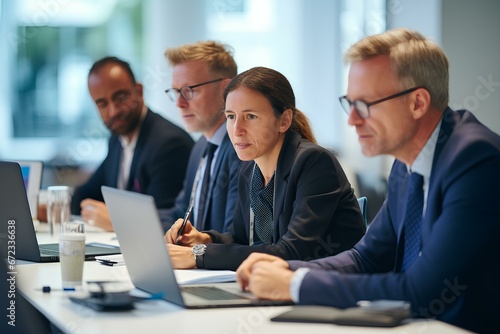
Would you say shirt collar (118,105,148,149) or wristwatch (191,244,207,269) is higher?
shirt collar (118,105,148,149)

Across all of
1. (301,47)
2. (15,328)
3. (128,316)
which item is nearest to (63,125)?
(301,47)

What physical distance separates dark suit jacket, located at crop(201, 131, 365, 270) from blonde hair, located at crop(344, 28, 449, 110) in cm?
63

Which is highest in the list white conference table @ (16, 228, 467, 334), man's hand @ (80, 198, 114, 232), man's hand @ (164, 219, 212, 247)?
white conference table @ (16, 228, 467, 334)

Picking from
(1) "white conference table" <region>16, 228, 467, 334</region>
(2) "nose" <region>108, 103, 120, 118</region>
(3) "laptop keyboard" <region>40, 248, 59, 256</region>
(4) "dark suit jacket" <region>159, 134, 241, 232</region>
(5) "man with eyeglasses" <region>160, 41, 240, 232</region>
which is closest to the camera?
(1) "white conference table" <region>16, 228, 467, 334</region>

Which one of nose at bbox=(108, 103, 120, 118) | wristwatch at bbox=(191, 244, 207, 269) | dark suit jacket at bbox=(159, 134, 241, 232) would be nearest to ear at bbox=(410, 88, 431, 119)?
wristwatch at bbox=(191, 244, 207, 269)

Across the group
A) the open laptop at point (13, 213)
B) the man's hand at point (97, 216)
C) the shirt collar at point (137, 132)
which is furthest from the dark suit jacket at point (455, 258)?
the shirt collar at point (137, 132)

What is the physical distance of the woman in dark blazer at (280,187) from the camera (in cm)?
268

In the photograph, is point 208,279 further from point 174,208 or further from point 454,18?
point 454,18

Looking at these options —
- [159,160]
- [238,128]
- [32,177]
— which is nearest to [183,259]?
[238,128]

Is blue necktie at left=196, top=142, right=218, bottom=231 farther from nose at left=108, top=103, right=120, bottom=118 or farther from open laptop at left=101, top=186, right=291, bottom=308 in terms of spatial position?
open laptop at left=101, top=186, right=291, bottom=308

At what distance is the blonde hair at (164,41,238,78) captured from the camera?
3818 mm

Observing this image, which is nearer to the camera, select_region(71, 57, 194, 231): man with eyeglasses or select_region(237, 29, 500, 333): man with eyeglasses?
select_region(237, 29, 500, 333): man with eyeglasses

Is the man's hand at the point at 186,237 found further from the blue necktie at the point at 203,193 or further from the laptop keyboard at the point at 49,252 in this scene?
the blue necktie at the point at 203,193

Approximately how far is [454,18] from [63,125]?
353 cm
